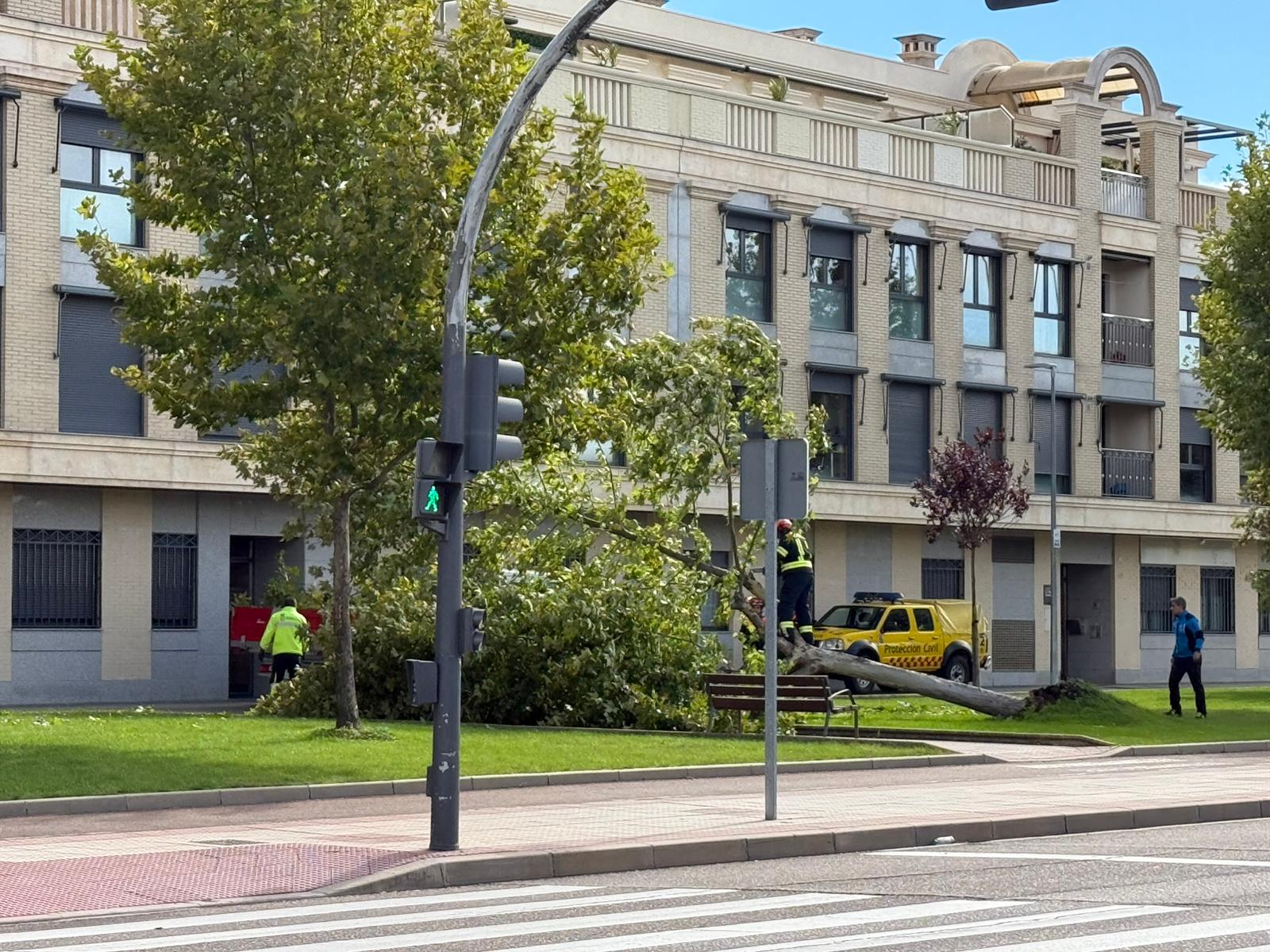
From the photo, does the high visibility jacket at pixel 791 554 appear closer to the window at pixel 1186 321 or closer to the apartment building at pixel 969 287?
the apartment building at pixel 969 287

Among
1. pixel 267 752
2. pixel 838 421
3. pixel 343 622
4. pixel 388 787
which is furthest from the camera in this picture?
pixel 838 421

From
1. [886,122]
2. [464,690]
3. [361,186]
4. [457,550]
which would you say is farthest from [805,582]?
[886,122]

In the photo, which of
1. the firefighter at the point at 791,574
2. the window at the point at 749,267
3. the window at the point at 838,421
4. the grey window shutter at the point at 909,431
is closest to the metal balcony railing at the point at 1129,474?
the grey window shutter at the point at 909,431

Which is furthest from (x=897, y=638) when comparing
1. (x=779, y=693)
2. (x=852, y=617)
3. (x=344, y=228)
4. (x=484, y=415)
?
(x=484, y=415)

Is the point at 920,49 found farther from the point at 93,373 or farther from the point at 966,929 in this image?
the point at 966,929

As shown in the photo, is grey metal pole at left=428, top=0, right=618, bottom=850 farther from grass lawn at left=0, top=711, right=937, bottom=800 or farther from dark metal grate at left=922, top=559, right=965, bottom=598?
dark metal grate at left=922, top=559, right=965, bottom=598

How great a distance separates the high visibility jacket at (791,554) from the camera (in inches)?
1072

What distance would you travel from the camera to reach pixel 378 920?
1112cm

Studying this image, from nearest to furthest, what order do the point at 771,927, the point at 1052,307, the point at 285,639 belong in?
the point at 771,927, the point at 285,639, the point at 1052,307

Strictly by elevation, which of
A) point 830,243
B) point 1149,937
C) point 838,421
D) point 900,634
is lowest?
point 1149,937

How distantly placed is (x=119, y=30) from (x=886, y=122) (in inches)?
743

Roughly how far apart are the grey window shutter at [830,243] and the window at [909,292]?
1.41 meters

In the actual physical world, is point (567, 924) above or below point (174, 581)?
below

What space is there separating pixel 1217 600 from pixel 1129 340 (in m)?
7.81
